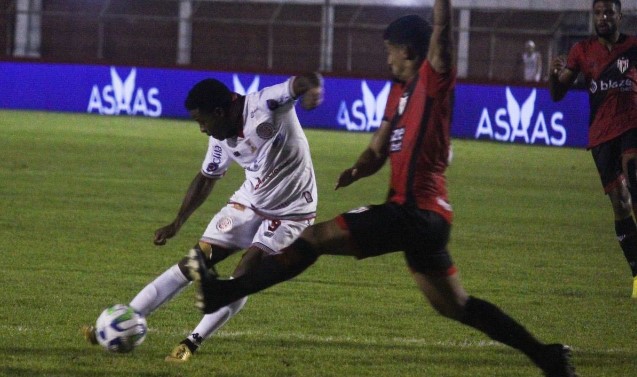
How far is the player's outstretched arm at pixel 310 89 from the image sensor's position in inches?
260

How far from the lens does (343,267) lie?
11.1 m

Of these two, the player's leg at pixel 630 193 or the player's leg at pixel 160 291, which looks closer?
the player's leg at pixel 160 291

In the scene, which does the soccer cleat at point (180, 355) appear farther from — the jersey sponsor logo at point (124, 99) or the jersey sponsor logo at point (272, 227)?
the jersey sponsor logo at point (124, 99)

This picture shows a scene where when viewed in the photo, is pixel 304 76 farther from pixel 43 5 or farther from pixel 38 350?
pixel 43 5

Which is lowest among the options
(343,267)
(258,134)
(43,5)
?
(343,267)

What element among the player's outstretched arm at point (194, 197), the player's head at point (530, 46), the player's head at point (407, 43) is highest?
the player's head at point (530, 46)

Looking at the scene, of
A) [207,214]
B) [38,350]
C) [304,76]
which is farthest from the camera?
[207,214]

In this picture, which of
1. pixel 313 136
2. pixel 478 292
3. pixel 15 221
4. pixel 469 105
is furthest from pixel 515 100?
pixel 478 292

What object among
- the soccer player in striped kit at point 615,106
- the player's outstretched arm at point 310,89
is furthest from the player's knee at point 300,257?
the soccer player in striped kit at point 615,106

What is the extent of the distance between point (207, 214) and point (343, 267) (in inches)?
155

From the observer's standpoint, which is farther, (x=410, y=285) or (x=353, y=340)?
(x=410, y=285)

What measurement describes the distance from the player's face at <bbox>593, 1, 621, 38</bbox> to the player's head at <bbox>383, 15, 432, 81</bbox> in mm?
3911

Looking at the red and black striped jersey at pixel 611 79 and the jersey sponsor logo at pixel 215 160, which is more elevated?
the red and black striped jersey at pixel 611 79

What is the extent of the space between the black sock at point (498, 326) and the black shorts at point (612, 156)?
405 cm
